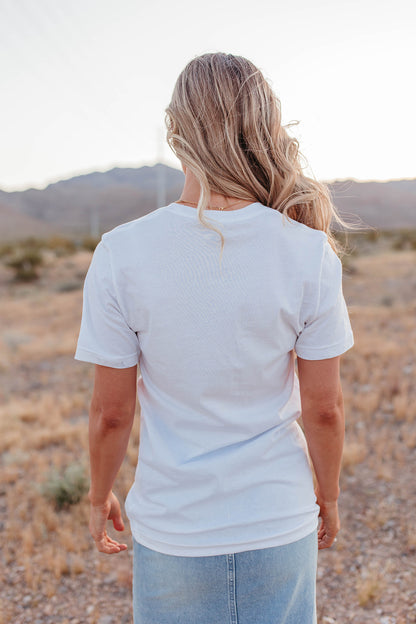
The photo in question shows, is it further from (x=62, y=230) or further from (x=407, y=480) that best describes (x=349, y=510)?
(x=62, y=230)

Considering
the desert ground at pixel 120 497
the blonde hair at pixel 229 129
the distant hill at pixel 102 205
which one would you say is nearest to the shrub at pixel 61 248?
the desert ground at pixel 120 497

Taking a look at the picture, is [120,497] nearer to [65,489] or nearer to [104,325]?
[65,489]

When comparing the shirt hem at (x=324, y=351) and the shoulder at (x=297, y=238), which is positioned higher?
the shoulder at (x=297, y=238)

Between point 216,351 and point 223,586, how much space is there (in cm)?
57

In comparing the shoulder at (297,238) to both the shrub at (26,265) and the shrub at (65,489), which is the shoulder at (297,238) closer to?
the shrub at (65,489)

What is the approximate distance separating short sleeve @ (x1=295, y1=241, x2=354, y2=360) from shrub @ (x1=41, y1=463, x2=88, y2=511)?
3253 millimetres

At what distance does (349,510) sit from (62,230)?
92.7 meters

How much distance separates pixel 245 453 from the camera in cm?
113

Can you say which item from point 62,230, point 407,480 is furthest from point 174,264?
point 62,230

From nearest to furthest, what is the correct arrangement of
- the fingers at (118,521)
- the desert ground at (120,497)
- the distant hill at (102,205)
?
the fingers at (118,521) → the desert ground at (120,497) → the distant hill at (102,205)

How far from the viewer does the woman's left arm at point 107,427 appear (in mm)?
1229

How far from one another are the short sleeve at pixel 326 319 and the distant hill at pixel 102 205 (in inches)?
3466

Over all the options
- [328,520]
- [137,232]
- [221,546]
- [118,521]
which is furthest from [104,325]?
[328,520]

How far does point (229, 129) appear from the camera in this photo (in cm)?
109
